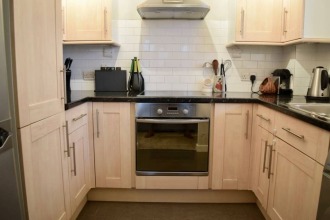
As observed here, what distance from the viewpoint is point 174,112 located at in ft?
6.84

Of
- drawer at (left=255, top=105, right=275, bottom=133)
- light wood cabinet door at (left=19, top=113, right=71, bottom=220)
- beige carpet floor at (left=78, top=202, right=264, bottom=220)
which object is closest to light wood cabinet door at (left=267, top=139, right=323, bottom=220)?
drawer at (left=255, top=105, right=275, bottom=133)

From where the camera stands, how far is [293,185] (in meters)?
1.41

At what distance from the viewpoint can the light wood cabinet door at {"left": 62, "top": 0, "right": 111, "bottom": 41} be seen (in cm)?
227

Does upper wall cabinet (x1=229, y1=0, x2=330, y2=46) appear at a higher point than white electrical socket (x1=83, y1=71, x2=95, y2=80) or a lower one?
higher

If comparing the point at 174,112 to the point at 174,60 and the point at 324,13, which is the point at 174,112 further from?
the point at 324,13

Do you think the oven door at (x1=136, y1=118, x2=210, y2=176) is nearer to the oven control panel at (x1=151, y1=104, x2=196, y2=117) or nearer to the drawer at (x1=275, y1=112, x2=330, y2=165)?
the oven control panel at (x1=151, y1=104, x2=196, y2=117)

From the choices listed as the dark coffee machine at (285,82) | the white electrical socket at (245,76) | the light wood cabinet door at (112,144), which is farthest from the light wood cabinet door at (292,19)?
the light wood cabinet door at (112,144)

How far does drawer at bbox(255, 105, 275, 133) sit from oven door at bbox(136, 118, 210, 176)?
39cm

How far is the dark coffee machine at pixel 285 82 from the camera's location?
238 cm

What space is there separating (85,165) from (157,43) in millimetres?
1360

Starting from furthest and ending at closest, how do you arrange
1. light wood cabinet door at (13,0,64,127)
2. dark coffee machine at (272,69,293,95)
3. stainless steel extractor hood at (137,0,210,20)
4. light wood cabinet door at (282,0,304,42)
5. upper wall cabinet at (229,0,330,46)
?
dark coffee machine at (272,69,293,95)
upper wall cabinet at (229,0,330,46)
stainless steel extractor hood at (137,0,210,20)
light wood cabinet door at (282,0,304,42)
light wood cabinet door at (13,0,64,127)

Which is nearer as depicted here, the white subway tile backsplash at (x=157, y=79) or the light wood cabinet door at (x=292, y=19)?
the light wood cabinet door at (x=292, y=19)

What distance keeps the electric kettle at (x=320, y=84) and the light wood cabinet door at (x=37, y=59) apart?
6.24 feet

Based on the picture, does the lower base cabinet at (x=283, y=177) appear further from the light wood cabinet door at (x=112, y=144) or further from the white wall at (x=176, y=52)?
the light wood cabinet door at (x=112, y=144)
